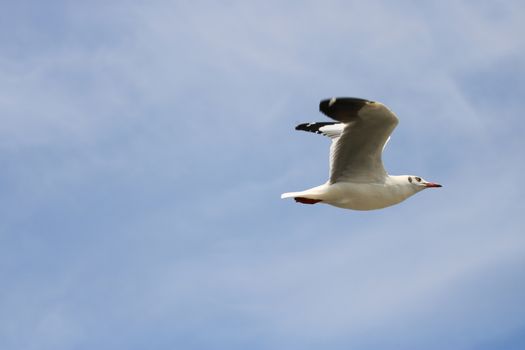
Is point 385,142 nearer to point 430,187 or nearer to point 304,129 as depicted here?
point 430,187

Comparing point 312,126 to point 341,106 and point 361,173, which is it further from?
point 341,106

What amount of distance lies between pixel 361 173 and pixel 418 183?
5.43 ft

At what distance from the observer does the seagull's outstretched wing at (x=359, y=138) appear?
61.6 feet

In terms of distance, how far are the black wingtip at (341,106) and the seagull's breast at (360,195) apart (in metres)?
1.64

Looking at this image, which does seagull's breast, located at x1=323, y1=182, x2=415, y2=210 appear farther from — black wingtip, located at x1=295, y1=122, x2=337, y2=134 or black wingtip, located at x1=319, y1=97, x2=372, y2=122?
black wingtip, located at x1=295, y1=122, x2=337, y2=134

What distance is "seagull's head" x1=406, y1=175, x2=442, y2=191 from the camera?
21250mm

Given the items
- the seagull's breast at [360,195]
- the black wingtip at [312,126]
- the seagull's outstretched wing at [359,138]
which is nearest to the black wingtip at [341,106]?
the seagull's outstretched wing at [359,138]

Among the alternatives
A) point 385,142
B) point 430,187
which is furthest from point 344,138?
A: point 430,187

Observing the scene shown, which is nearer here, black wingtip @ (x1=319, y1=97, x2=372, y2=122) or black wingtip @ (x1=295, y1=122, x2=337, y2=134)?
black wingtip @ (x1=319, y1=97, x2=372, y2=122)

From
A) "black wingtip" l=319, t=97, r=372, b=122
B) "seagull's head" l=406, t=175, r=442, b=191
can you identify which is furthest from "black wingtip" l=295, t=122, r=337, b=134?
"black wingtip" l=319, t=97, r=372, b=122

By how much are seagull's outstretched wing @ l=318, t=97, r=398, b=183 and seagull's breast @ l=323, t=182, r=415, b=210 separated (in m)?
0.15

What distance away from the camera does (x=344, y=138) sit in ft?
64.8

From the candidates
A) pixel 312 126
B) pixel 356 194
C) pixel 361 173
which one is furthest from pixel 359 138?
pixel 312 126

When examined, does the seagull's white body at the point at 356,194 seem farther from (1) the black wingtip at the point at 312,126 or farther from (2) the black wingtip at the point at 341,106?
(1) the black wingtip at the point at 312,126
